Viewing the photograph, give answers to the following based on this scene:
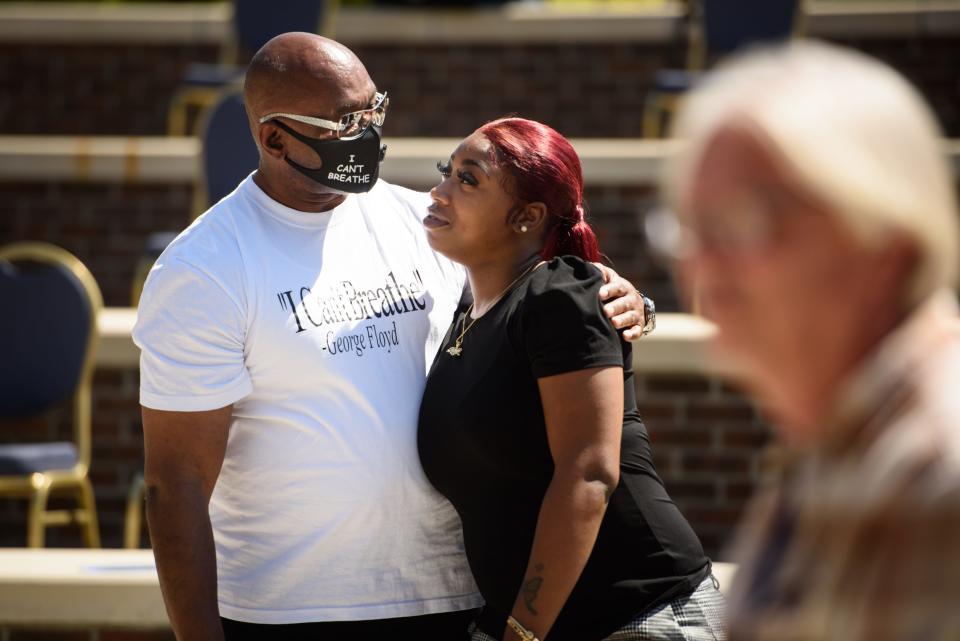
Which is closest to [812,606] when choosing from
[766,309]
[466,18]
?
[766,309]

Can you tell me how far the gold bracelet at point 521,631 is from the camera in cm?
213

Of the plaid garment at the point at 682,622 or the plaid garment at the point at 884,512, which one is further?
the plaid garment at the point at 682,622

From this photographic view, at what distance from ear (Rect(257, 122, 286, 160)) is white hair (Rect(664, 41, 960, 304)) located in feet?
4.80

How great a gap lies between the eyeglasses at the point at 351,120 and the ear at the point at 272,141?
0.02 metres

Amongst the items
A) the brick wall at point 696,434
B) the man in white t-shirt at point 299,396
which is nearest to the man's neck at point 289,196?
the man in white t-shirt at point 299,396

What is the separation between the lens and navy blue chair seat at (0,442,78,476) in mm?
4656

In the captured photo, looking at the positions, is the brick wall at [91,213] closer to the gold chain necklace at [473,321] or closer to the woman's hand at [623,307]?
the gold chain necklace at [473,321]

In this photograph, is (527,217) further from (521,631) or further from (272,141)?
(521,631)

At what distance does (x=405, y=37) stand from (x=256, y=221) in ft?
20.9

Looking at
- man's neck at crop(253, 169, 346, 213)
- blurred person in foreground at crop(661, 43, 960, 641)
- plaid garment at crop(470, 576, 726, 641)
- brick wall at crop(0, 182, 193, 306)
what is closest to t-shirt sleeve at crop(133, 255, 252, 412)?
man's neck at crop(253, 169, 346, 213)

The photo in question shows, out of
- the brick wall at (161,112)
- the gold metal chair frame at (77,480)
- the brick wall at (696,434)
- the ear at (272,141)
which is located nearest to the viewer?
the ear at (272,141)

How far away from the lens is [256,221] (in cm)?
240

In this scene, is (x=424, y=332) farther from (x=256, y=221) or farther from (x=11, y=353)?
(x=11, y=353)

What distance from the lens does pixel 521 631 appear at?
214cm
